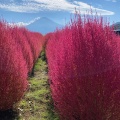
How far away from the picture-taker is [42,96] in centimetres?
1088

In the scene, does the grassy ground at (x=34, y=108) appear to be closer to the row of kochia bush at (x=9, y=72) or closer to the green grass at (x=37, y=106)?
the green grass at (x=37, y=106)

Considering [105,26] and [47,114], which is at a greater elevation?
[105,26]

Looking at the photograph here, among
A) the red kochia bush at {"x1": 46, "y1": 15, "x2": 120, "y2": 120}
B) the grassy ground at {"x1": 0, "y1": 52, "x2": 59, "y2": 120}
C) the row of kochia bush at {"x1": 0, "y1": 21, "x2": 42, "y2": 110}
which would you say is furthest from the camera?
the grassy ground at {"x1": 0, "y1": 52, "x2": 59, "y2": 120}

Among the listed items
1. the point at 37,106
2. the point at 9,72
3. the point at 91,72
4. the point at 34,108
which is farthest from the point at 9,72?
the point at 91,72

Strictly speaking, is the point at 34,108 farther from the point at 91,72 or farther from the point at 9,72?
the point at 91,72

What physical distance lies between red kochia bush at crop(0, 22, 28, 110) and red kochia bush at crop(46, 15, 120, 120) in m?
2.47

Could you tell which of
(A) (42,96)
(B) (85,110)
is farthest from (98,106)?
(A) (42,96)

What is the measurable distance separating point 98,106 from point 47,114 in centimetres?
348

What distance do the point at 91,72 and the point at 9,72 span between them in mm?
3131

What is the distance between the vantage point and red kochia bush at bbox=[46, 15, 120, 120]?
5.20 m

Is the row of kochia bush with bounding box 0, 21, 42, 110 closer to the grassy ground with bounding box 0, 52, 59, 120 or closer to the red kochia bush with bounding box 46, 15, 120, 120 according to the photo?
the grassy ground with bounding box 0, 52, 59, 120

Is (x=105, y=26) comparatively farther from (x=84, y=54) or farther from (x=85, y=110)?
(x=85, y=110)

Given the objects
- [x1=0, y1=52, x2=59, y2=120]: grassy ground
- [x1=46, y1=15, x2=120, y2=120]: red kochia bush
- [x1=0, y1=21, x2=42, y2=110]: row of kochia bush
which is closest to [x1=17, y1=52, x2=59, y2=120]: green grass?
[x1=0, y1=52, x2=59, y2=120]: grassy ground

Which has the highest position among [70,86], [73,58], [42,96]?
[73,58]
